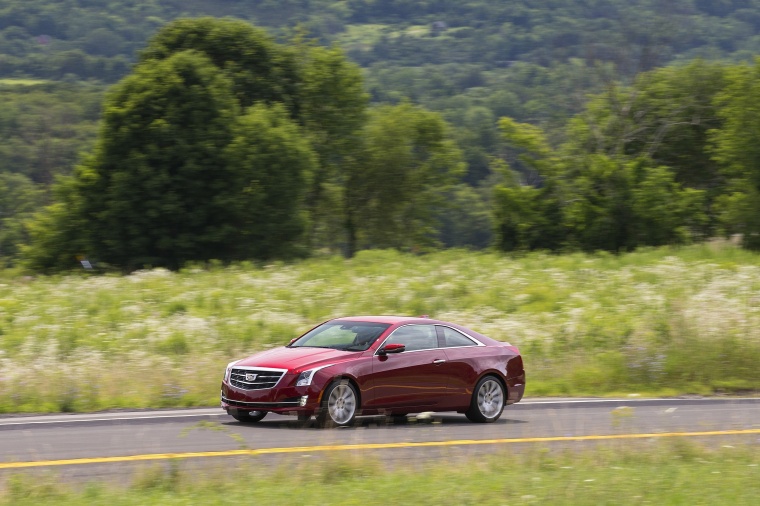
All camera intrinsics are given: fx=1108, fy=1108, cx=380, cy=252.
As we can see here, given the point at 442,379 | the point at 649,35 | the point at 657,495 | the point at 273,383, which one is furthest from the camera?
the point at 649,35

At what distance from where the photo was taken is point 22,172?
10569 centimetres

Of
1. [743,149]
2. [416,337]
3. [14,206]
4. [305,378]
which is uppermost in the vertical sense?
[14,206]

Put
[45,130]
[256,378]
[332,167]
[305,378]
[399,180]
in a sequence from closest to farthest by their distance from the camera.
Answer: [305,378], [256,378], [332,167], [399,180], [45,130]

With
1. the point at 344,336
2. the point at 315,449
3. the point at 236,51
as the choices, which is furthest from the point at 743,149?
the point at 315,449

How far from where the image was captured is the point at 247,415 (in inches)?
556

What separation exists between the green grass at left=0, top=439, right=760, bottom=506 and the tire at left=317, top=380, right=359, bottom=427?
2653 mm

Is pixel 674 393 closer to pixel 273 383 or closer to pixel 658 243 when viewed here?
pixel 273 383

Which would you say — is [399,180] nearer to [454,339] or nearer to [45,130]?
[454,339]

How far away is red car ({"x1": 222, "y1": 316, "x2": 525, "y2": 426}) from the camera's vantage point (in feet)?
44.0

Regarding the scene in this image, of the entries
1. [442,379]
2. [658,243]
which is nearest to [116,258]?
[658,243]

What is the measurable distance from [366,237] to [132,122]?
727 inches

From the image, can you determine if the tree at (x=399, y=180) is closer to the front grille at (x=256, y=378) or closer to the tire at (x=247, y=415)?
the tire at (x=247, y=415)

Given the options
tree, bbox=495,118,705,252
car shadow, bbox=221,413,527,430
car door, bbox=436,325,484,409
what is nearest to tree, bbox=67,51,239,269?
tree, bbox=495,118,705,252

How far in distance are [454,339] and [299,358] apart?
2603 millimetres
